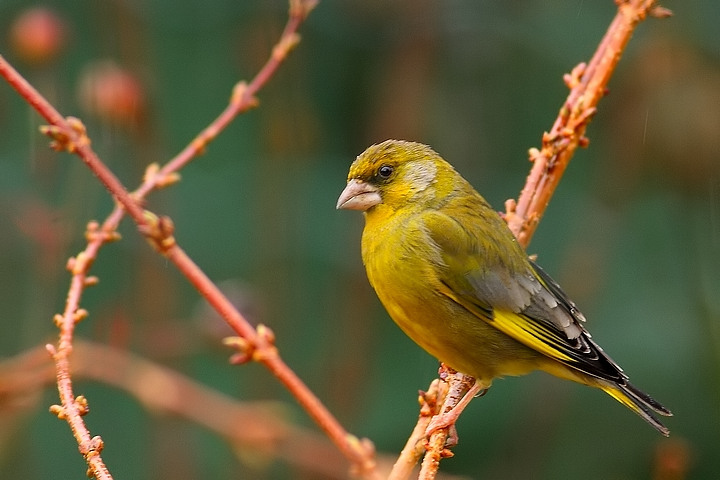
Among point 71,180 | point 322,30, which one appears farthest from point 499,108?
point 71,180

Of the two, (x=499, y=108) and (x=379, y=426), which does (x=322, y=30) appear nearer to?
(x=499, y=108)

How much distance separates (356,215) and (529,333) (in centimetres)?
176

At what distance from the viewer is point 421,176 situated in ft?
9.71

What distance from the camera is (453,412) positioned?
2535 mm

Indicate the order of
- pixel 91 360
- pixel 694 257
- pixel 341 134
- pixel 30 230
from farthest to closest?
pixel 341 134 → pixel 694 257 → pixel 30 230 → pixel 91 360

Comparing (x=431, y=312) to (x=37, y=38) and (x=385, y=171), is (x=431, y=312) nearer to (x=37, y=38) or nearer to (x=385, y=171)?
(x=385, y=171)

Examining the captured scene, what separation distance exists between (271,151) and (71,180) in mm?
954

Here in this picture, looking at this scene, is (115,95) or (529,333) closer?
(529,333)

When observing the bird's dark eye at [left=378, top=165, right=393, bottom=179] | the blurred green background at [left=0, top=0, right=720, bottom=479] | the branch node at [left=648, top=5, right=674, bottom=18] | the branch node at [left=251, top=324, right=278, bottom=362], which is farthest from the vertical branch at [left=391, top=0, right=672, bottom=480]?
the blurred green background at [left=0, top=0, right=720, bottom=479]

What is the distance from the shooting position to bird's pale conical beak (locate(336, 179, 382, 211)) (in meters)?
2.89

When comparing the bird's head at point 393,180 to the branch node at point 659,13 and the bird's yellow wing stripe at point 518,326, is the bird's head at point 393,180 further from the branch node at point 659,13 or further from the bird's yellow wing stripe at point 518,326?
the branch node at point 659,13

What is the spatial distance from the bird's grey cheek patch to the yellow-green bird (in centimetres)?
3

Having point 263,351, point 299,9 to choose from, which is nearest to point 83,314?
point 263,351

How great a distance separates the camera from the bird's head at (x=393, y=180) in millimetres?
2920
